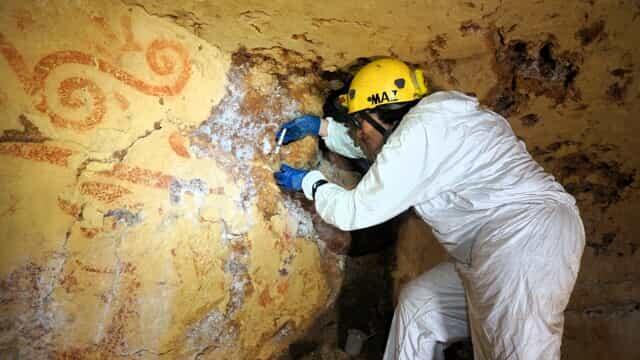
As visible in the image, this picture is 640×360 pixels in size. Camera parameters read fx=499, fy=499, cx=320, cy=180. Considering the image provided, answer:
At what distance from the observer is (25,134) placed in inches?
55.0

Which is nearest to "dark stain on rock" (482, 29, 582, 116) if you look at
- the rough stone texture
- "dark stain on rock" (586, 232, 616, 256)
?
the rough stone texture

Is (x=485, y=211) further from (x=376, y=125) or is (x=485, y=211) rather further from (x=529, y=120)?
(x=529, y=120)

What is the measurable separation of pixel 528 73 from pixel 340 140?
82 centimetres

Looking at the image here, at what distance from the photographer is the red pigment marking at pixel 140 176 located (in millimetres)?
1569

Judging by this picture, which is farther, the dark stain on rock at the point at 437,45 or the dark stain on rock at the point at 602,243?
the dark stain on rock at the point at 602,243

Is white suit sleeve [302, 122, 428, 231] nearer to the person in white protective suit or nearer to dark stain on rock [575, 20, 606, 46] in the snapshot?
the person in white protective suit

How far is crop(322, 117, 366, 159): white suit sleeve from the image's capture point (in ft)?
7.12

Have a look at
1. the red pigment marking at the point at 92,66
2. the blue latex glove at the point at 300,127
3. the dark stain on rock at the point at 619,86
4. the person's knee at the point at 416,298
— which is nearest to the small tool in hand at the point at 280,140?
the blue latex glove at the point at 300,127

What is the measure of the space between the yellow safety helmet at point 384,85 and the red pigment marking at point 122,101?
820 millimetres

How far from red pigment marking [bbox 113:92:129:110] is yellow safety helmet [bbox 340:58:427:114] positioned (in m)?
0.82

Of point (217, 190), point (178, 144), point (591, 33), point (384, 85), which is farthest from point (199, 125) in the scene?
point (591, 33)

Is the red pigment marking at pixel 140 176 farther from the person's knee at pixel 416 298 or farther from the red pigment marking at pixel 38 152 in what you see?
the person's knee at pixel 416 298

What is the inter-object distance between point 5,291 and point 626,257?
8.53ft

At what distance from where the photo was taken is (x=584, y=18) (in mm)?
1808
